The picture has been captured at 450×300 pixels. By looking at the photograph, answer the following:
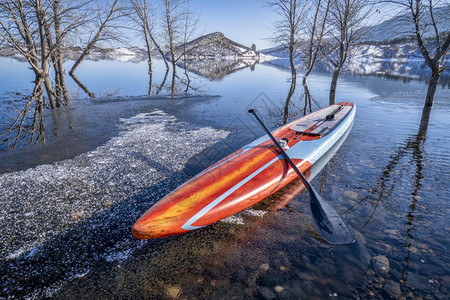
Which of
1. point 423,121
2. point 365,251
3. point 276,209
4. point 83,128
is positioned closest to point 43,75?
point 83,128

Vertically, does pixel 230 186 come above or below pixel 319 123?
below

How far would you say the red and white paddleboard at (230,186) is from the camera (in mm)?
2986

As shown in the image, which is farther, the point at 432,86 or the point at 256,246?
the point at 432,86

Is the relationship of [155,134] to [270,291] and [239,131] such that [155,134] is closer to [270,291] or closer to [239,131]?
[239,131]

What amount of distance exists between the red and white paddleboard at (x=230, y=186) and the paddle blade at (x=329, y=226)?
790 millimetres

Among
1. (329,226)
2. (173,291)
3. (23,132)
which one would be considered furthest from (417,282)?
(23,132)

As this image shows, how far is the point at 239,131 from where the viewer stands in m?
8.33

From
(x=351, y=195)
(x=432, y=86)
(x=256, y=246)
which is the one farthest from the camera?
(x=432, y=86)

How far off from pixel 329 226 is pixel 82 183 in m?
Answer: 4.52

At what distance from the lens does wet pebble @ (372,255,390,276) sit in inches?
107

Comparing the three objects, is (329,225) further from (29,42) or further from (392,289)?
(29,42)

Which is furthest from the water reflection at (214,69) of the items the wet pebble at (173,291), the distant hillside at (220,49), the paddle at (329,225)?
the distant hillside at (220,49)

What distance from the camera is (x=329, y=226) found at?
3.27 m

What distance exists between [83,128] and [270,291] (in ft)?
26.8
